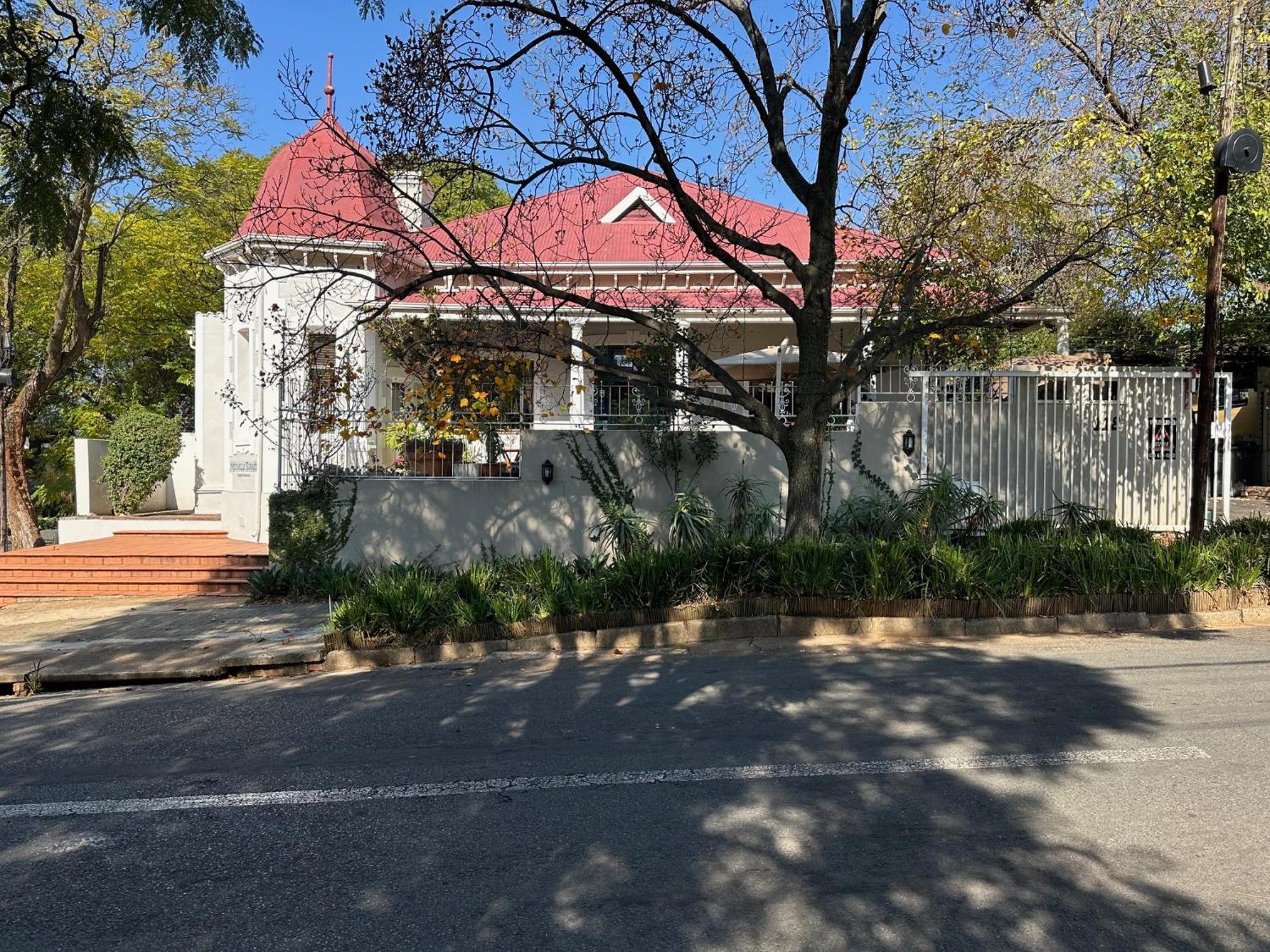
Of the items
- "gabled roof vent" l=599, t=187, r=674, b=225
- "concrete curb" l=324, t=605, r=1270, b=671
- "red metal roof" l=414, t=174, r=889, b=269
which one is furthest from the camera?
"gabled roof vent" l=599, t=187, r=674, b=225

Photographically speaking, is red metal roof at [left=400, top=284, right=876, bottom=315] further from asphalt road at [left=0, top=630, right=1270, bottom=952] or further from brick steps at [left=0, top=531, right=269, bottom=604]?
asphalt road at [left=0, top=630, right=1270, bottom=952]

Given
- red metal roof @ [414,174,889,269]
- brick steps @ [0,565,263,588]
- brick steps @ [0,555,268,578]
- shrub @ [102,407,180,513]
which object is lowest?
brick steps @ [0,565,263,588]

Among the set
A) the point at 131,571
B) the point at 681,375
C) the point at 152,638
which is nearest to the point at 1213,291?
the point at 681,375

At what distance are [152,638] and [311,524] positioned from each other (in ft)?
9.53

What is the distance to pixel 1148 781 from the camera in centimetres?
493

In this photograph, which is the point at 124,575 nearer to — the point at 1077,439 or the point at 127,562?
the point at 127,562

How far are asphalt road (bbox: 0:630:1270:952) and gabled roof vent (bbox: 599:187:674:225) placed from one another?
14.2 m

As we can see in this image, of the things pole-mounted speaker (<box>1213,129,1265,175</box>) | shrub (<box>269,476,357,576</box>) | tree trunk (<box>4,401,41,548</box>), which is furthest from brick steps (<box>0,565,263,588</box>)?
pole-mounted speaker (<box>1213,129,1265,175</box>)

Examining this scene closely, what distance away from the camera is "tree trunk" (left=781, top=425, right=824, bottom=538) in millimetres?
10219

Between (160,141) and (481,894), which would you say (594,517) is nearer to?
(481,894)

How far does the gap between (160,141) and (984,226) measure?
1393 centimetres

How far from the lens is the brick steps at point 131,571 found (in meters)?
13.5

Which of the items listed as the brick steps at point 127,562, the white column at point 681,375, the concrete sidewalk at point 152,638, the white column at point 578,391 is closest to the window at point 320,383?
the concrete sidewalk at point 152,638

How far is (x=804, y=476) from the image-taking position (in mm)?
10266
